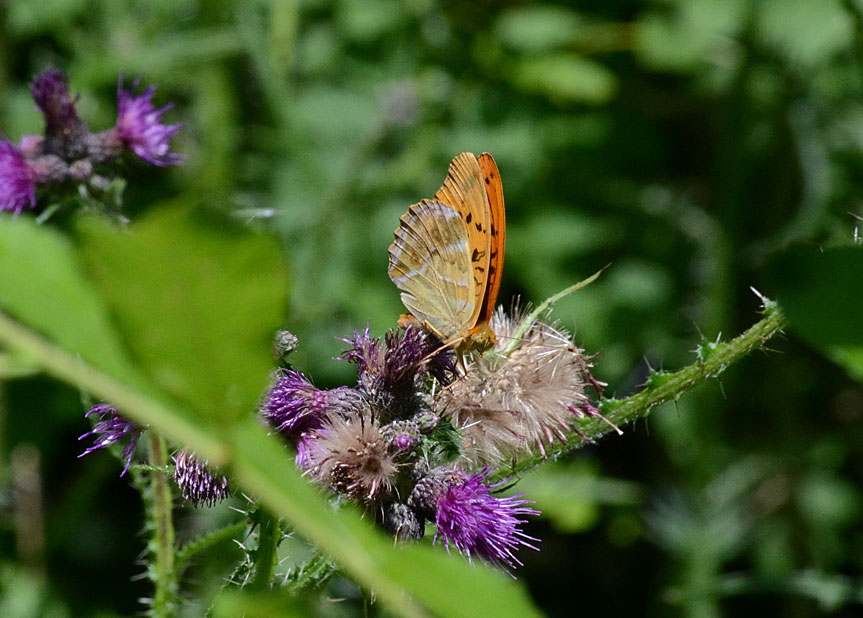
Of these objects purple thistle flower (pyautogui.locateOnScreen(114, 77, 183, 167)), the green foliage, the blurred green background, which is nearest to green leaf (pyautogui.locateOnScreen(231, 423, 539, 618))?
the green foliage

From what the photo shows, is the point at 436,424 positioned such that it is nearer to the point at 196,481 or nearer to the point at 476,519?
the point at 476,519

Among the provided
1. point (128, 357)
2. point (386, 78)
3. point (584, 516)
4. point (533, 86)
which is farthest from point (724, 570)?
point (128, 357)

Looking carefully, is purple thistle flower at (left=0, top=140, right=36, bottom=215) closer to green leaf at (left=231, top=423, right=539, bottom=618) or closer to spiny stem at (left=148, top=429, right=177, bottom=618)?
spiny stem at (left=148, top=429, right=177, bottom=618)

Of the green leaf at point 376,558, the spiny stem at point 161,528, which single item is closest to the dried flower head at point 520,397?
the spiny stem at point 161,528

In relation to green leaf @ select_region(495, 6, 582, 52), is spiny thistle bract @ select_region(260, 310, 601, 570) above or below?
above

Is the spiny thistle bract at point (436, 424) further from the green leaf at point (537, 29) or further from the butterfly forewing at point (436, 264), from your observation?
the green leaf at point (537, 29)
